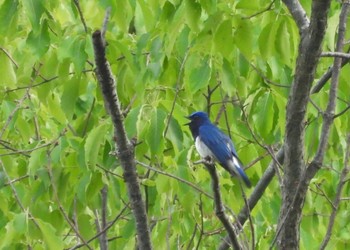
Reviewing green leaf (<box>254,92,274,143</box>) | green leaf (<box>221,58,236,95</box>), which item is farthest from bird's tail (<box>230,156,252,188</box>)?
green leaf (<box>221,58,236,95</box>)

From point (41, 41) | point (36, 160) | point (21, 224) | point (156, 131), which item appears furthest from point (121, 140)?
point (36, 160)

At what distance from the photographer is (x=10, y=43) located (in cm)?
513

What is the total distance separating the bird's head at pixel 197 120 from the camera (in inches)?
197

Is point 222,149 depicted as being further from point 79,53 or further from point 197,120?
point 79,53

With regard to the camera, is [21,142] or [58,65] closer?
[58,65]

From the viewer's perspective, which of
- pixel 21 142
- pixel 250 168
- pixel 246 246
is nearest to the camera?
pixel 246 246

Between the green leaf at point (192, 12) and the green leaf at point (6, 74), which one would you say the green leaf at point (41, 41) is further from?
the green leaf at point (6, 74)

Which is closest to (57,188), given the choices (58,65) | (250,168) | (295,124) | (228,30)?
(58,65)

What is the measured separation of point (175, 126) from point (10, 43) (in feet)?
5.23

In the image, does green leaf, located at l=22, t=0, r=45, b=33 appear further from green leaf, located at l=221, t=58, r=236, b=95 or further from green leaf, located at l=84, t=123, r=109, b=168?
green leaf, located at l=221, t=58, r=236, b=95

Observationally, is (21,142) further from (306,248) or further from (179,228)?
(306,248)

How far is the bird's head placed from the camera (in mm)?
4996

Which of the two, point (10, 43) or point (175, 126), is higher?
point (10, 43)

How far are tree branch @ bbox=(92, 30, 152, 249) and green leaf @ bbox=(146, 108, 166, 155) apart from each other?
282 mm
